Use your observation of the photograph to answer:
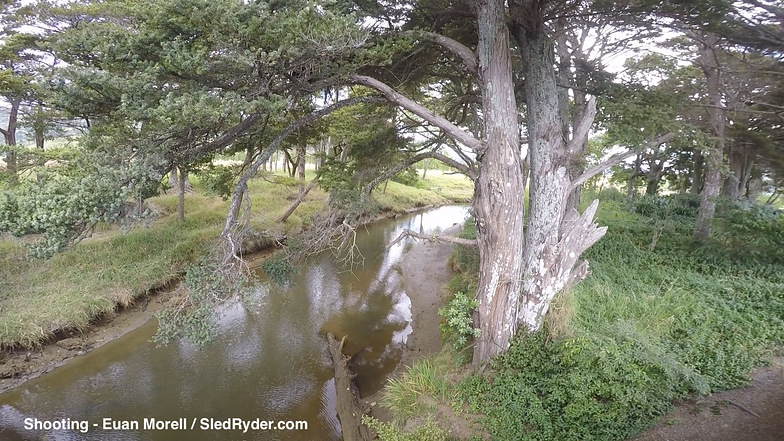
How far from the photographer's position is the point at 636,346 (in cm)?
523

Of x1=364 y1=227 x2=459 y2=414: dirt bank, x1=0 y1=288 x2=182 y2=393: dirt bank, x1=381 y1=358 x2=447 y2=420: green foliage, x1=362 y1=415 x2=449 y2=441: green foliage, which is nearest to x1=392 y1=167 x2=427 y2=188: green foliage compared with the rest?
x1=364 y1=227 x2=459 y2=414: dirt bank

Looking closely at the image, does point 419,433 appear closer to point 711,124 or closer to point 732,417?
point 732,417

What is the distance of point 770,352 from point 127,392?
11679mm

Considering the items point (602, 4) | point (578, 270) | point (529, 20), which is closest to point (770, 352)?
point (578, 270)

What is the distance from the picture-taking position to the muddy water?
6.24 meters

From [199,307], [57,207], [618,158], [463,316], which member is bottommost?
[463,316]

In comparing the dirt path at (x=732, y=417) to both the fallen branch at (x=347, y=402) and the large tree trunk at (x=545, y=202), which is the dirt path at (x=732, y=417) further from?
the fallen branch at (x=347, y=402)

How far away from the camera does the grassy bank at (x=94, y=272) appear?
7.96 m

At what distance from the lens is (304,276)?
42.1 ft

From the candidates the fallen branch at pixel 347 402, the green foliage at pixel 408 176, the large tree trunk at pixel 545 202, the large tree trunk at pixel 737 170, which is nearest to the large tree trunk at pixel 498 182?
the large tree trunk at pixel 545 202

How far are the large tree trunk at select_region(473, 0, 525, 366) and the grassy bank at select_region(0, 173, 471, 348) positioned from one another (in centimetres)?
667

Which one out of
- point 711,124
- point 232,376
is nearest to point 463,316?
point 232,376

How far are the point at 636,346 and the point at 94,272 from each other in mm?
12953

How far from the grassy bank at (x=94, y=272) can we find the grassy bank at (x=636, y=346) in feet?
24.2
